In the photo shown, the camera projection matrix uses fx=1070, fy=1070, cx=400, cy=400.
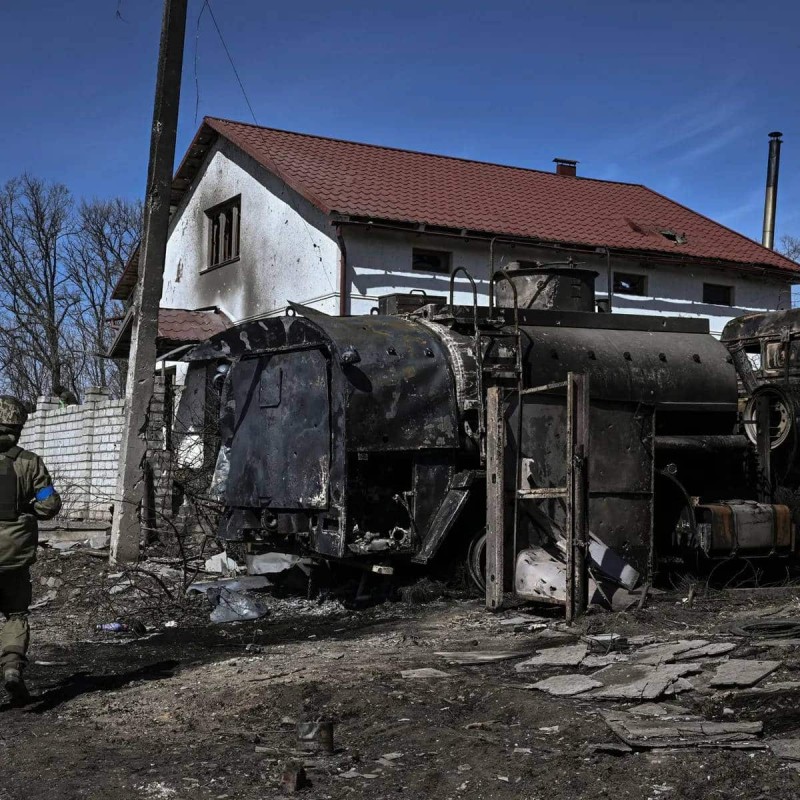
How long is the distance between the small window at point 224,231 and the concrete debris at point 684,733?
1797 centimetres

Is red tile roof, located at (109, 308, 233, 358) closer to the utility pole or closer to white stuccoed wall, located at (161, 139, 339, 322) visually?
white stuccoed wall, located at (161, 139, 339, 322)

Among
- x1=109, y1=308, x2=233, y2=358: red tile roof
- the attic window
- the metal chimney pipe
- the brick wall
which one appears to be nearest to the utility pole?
the brick wall

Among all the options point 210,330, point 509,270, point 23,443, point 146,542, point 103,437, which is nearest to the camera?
point 509,270

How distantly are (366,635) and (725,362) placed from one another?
4.92m

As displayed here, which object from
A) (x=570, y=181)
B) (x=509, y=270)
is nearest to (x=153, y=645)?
(x=509, y=270)

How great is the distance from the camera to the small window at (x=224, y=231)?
22047mm

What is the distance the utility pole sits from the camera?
39.7ft

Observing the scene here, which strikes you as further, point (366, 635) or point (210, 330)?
point (210, 330)

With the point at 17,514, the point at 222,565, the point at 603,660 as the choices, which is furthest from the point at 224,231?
the point at 603,660

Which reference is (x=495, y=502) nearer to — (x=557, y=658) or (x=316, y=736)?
(x=557, y=658)

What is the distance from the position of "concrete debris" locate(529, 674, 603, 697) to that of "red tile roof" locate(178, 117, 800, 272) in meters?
13.5

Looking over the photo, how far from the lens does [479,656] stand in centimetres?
672

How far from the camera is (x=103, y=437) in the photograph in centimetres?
1769

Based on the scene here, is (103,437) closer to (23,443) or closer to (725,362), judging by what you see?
(23,443)
